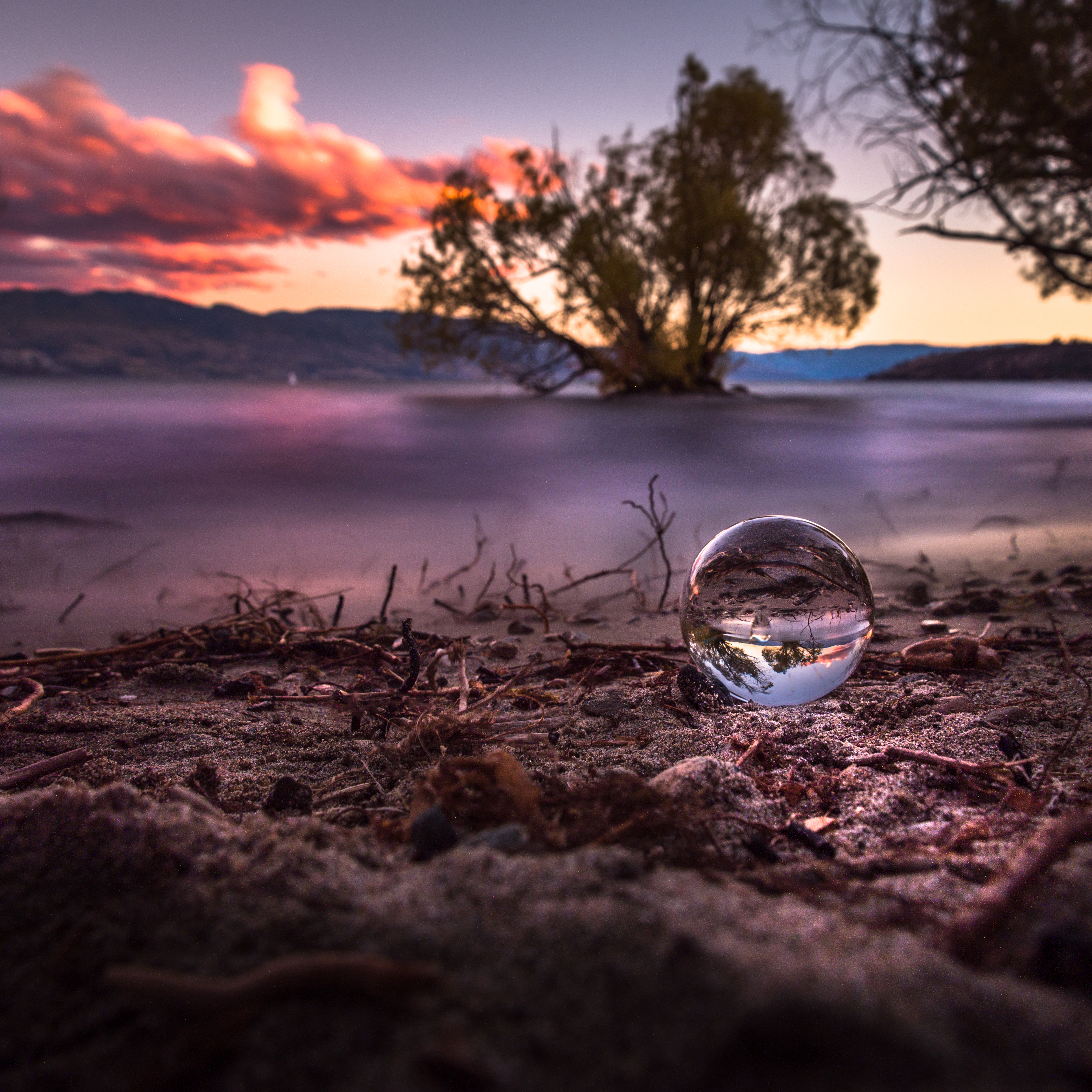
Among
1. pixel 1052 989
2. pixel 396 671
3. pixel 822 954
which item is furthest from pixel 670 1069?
pixel 396 671

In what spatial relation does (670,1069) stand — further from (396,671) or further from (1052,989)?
(396,671)

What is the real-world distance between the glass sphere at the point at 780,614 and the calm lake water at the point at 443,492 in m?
2.34

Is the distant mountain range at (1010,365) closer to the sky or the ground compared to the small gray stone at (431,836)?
closer to the sky

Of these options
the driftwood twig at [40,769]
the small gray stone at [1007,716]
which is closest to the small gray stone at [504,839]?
the driftwood twig at [40,769]

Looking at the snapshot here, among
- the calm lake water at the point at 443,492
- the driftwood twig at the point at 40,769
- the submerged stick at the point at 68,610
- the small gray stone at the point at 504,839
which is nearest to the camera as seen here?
the small gray stone at the point at 504,839

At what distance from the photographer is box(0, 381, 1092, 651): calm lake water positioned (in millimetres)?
5242

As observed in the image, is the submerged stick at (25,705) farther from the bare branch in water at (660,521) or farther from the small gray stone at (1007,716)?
the small gray stone at (1007,716)

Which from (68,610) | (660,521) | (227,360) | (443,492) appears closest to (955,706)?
(68,610)

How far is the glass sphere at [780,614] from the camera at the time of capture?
195 centimetres

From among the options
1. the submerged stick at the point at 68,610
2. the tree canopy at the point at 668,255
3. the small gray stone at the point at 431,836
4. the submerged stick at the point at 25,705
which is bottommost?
the submerged stick at the point at 68,610

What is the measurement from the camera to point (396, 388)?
36.3 m

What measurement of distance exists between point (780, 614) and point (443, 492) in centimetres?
754

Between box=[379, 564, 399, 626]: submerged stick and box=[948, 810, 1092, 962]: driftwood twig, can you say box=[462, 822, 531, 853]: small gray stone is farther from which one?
box=[379, 564, 399, 626]: submerged stick

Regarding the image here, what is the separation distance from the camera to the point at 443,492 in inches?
360
